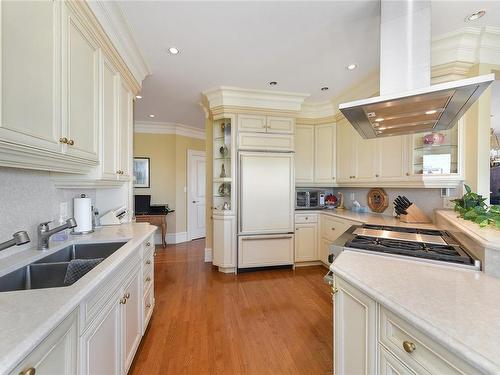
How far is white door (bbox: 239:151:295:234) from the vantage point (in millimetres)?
3379

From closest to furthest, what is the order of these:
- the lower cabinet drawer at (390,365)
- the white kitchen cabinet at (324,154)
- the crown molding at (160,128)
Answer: the lower cabinet drawer at (390,365), the white kitchen cabinet at (324,154), the crown molding at (160,128)

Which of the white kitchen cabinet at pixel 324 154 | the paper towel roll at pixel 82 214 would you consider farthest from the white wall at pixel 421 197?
the paper towel roll at pixel 82 214

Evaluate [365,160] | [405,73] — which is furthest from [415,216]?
[405,73]

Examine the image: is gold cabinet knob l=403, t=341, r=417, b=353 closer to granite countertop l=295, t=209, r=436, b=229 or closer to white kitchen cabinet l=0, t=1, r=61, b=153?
white kitchen cabinet l=0, t=1, r=61, b=153

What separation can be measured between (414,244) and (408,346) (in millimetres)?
939

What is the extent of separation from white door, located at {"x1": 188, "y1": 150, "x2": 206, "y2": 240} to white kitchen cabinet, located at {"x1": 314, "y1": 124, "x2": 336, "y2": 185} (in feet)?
9.52

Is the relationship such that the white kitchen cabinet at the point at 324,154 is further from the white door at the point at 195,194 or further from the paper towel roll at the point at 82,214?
the paper towel roll at the point at 82,214

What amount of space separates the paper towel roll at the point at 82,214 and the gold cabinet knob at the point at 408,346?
2.15 metres

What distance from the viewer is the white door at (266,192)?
3379mm

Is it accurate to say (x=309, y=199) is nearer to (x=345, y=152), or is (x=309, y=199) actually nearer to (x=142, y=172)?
(x=345, y=152)

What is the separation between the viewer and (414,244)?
154cm

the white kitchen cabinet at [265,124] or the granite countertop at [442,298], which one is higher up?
the white kitchen cabinet at [265,124]

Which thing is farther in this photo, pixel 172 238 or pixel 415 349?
pixel 172 238

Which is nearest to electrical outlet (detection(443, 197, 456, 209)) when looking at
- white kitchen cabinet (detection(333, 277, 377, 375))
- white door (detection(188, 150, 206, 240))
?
white kitchen cabinet (detection(333, 277, 377, 375))
